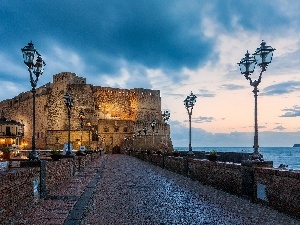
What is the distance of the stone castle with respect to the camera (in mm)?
75812

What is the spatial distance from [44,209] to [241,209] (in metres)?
4.61

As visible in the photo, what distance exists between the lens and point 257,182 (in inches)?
367

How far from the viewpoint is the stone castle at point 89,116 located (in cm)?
7581

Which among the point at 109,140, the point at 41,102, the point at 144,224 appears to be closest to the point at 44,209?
the point at 144,224

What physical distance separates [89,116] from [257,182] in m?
73.0

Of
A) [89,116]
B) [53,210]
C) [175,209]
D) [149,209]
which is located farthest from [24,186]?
[89,116]

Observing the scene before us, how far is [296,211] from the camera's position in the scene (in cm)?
731

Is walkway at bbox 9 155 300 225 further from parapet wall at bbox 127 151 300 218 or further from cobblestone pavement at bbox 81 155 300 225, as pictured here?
parapet wall at bbox 127 151 300 218

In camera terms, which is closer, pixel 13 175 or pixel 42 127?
pixel 13 175

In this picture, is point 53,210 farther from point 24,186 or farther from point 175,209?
point 175,209

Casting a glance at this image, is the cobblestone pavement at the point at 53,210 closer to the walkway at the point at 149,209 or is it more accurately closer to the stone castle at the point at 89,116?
the walkway at the point at 149,209

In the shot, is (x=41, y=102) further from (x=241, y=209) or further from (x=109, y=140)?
(x=241, y=209)

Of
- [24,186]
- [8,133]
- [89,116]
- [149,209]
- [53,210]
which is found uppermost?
[89,116]

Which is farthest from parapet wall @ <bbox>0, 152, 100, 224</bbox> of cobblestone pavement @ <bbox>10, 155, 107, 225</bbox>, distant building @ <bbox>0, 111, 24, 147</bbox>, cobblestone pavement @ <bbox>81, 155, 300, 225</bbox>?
distant building @ <bbox>0, 111, 24, 147</bbox>
